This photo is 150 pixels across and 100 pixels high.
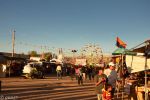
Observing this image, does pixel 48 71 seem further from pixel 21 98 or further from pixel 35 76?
pixel 21 98

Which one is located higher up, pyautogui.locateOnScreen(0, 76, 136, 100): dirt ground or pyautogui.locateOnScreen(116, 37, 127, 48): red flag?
pyautogui.locateOnScreen(116, 37, 127, 48): red flag

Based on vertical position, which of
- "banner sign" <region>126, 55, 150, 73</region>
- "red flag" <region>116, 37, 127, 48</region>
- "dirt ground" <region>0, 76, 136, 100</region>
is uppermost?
"red flag" <region>116, 37, 127, 48</region>

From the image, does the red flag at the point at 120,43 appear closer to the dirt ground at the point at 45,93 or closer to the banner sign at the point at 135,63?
the banner sign at the point at 135,63

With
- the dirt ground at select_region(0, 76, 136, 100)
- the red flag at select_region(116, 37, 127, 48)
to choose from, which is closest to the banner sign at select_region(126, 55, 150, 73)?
the red flag at select_region(116, 37, 127, 48)

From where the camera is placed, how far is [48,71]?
204 ft

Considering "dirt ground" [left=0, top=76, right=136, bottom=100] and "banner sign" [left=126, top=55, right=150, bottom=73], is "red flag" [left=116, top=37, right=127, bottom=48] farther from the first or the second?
"dirt ground" [left=0, top=76, right=136, bottom=100]

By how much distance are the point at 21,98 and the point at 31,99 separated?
2.18 feet

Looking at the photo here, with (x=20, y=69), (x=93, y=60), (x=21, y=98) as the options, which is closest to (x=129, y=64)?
(x=21, y=98)

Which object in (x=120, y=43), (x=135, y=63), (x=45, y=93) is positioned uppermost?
(x=120, y=43)

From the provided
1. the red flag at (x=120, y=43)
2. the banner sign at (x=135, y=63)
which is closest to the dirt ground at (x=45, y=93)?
the banner sign at (x=135, y=63)

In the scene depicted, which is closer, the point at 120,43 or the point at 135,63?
the point at 135,63

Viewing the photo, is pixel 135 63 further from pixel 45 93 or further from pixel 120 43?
pixel 45 93

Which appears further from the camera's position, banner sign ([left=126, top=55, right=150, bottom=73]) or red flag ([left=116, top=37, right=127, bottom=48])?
red flag ([left=116, top=37, right=127, bottom=48])

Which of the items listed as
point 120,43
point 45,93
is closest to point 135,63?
point 120,43
